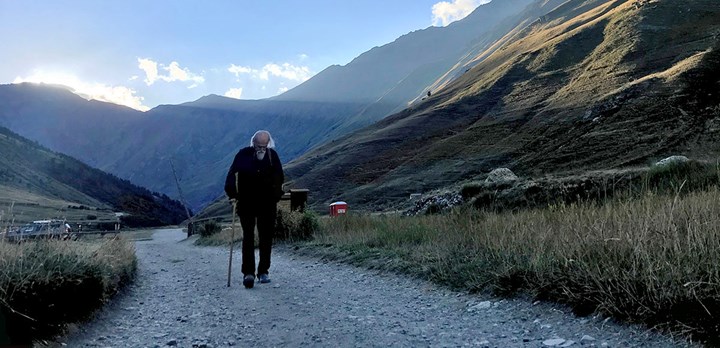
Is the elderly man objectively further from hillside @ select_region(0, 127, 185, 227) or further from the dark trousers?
hillside @ select_region(0, 127, 185, 227)

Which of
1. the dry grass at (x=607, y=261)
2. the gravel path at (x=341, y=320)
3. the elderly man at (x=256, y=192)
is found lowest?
the gravel path at (x=341, y=320)

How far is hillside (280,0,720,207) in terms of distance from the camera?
44625 mm

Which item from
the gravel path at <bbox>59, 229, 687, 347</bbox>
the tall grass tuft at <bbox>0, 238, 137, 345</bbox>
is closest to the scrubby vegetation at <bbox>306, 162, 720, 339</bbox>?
the gravel path at <bbox>59, 229, 687, 347</bbox>

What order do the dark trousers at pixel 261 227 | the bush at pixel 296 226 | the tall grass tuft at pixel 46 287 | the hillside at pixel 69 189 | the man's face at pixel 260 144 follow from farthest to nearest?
the hillside at pixel 69 189, the bush at pixel 296 226, the man's face at pixel 260 144, the dark trousers at pixel 261 227, the tall grass tuft at pixel 46 287

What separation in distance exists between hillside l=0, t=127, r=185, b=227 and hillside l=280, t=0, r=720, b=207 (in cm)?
3351

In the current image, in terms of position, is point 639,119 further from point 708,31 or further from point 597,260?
point 597,260

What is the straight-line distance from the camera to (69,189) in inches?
4112

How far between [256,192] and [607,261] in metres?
4.80

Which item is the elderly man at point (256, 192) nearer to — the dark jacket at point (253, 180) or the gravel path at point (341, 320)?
the dark jacket at point (253, 180)

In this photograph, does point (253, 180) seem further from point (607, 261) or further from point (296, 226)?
point (296, 226)

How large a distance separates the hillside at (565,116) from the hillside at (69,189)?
33510mm

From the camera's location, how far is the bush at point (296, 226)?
14289 millimetres

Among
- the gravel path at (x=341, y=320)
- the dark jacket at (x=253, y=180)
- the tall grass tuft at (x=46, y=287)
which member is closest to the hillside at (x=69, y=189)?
the dark jacket at (x=253, y=180)

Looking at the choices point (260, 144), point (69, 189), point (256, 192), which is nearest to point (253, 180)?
point (256, 192)
